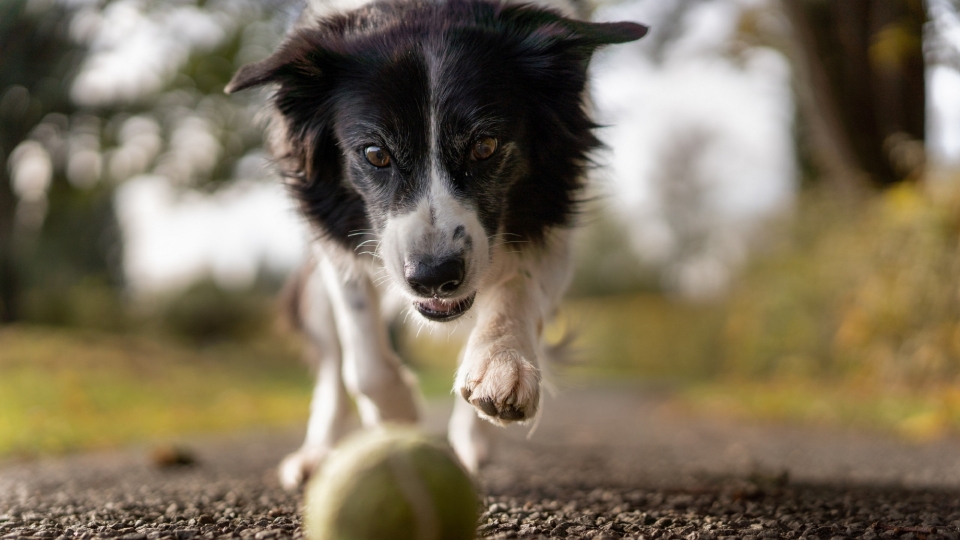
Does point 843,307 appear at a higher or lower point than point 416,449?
lower

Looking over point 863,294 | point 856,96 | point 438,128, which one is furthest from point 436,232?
point 856,96

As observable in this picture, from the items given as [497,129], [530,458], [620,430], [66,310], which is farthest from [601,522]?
[66,310]

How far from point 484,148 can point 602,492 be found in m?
1.43

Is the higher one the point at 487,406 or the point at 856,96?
the point at 856,96

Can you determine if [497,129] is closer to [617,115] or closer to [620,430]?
[617,115]

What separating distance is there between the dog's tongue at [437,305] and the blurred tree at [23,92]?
11406 millimetres

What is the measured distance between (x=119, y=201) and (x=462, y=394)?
16598 mm

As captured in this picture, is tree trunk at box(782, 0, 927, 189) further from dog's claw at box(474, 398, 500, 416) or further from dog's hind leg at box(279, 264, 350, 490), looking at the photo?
dog's claw at box(474, 398, 500, 416)

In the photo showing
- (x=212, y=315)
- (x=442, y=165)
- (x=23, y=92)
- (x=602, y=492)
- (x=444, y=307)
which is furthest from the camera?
(x=212, y=315)

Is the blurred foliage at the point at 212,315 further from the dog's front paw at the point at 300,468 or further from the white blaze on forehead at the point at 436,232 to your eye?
the white blaze on forehead at the point at 436,232

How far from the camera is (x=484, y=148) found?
8.52 feet

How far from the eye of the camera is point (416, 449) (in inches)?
66.9

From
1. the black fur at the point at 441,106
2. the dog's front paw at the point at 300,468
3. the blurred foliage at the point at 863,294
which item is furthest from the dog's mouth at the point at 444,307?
the blurred foliage at the point at 863,294

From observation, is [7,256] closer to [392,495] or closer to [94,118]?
[94,118]
